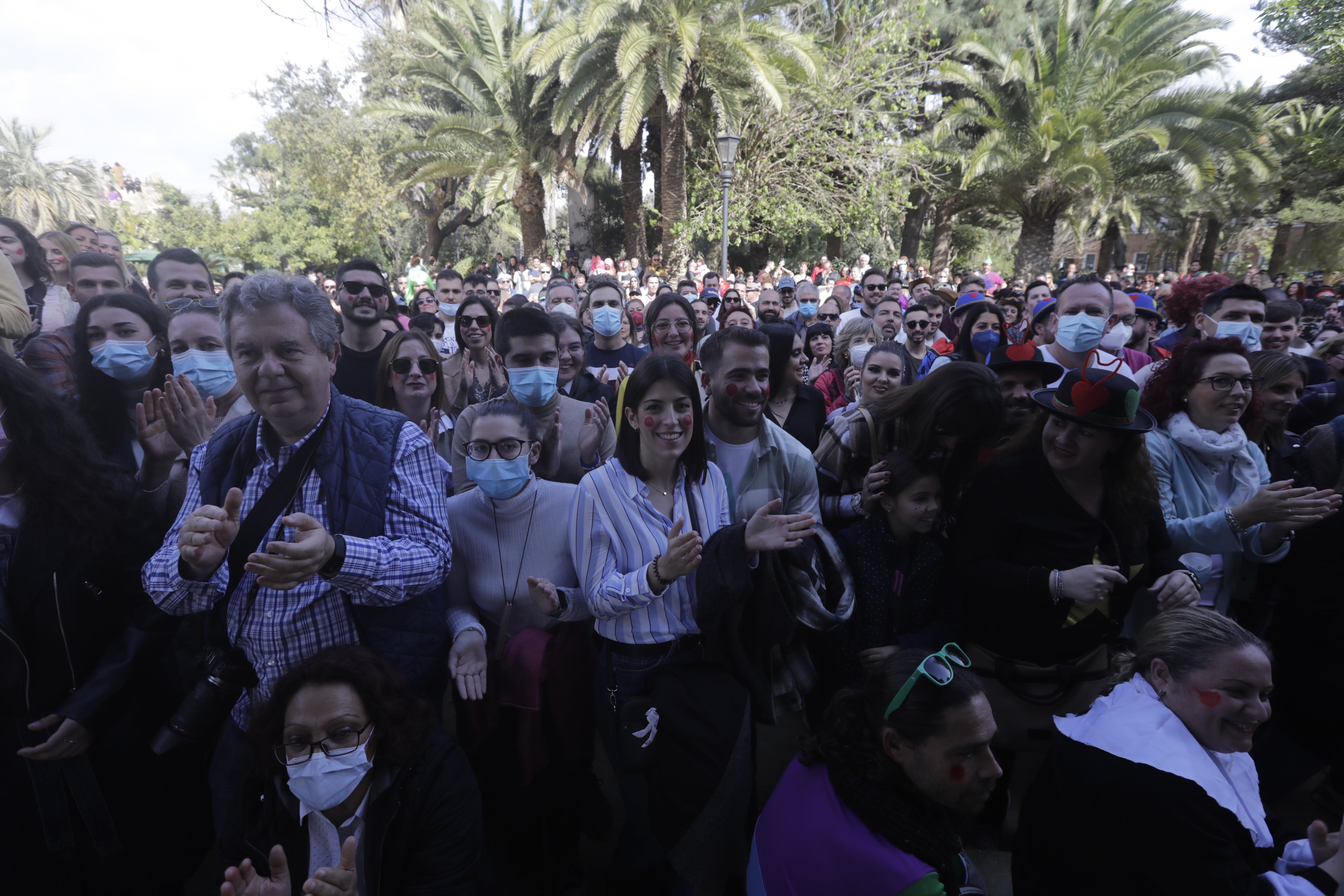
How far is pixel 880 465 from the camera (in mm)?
2814

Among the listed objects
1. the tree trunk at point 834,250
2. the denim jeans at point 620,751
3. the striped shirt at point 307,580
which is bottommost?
the denim jeans at point 620,751

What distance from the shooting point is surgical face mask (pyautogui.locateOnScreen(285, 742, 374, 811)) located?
1967 millimetres

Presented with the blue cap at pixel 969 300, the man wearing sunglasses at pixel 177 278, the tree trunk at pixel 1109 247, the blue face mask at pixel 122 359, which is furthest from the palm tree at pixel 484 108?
the tree trunk at pixel 1109 247

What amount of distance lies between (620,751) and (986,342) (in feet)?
11.8

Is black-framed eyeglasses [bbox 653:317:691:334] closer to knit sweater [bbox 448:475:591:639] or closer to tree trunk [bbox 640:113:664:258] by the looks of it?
knit sweater [bbox 448:475:591:639]

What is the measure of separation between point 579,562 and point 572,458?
1150 mm

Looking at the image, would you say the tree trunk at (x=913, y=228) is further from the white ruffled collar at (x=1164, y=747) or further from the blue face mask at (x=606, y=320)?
the white ruffled collar at (x=1164, y=747)

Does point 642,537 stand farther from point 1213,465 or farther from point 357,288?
point 357,288

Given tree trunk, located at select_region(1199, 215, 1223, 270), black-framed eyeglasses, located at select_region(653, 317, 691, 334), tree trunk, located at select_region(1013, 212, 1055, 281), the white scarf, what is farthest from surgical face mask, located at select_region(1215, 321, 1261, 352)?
tree trunk, located at select_region(1199, 215, 1223, 270)

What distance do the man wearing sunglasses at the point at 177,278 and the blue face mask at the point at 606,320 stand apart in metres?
2.70

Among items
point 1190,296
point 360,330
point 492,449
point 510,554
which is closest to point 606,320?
point 360,330

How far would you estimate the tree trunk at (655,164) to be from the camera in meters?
17.9

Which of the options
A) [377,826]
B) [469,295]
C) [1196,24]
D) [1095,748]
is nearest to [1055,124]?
[1196,24]

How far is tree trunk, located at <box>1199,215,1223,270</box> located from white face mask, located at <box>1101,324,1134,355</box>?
25.5 metres
